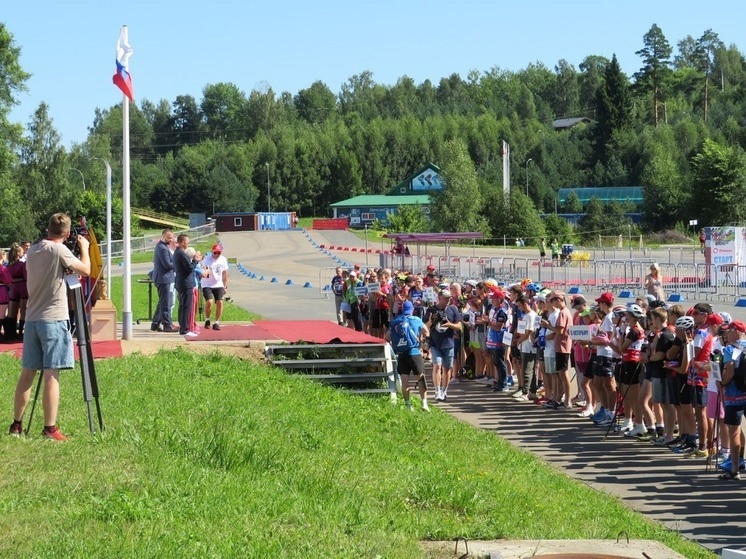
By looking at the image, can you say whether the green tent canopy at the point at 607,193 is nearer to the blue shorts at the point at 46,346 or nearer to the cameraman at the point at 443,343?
the cameraman at the point at 443,343

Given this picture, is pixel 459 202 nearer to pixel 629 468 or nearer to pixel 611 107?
pixel 611 107

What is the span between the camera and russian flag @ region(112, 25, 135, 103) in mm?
19234

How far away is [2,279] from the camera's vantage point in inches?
811

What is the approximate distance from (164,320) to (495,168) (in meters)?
120

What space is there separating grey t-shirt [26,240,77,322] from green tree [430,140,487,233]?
88917 mm

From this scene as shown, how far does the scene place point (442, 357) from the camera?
64.5 feet

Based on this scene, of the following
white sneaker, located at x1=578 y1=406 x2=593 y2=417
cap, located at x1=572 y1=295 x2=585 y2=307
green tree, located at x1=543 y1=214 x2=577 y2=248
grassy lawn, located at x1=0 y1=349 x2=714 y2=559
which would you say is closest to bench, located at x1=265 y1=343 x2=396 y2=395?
white sneaker, located at x1=578 y1=406 x2=593 y2=417

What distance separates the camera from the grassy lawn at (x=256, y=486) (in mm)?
7082

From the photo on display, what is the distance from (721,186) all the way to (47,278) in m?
91.1

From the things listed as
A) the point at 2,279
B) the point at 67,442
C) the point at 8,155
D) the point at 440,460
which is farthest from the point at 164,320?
the point at 8,155

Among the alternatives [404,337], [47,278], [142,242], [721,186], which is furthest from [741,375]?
[721,186]

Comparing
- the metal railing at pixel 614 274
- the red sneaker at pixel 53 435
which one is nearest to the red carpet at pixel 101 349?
the red sneaker at pixel 53 435

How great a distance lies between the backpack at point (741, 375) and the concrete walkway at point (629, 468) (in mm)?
1126

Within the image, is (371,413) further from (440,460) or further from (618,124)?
(618,124)
